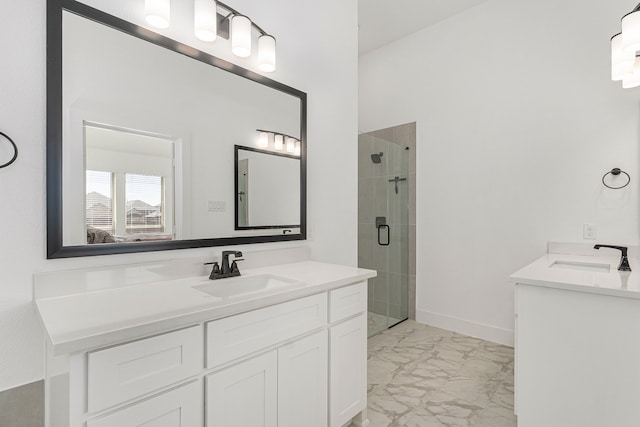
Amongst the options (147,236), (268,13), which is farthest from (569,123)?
(147,236)

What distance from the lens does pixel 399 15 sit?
3158 millimetres

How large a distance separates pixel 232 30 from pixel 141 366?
1485mm

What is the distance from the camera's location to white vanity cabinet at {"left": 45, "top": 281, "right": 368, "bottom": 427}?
2.80 ft

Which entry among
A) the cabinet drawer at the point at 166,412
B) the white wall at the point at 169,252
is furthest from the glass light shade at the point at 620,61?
the cabinet drawer at the point at 166,412

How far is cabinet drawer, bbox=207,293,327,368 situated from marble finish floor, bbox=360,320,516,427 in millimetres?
897

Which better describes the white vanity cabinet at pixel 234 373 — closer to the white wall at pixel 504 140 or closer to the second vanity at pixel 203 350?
the second vanity at pixel 203 350

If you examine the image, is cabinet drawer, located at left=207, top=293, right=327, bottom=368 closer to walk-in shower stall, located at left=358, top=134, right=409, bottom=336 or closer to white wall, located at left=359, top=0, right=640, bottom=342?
walk-in shower stall, located at left=358, top=134, right=409, bottom=336

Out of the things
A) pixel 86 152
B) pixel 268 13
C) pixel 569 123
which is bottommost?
pixel 86 152

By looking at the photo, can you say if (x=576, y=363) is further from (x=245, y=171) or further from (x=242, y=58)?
(x=242, y=58)

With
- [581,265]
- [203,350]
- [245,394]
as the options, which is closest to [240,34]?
[203,350]

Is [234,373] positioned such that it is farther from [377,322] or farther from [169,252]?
[377,322]

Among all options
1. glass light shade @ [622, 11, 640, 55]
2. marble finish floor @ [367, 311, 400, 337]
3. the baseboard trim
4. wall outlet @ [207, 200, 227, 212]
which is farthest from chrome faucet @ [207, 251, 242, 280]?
the baseboard trim

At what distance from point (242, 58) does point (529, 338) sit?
2.09m

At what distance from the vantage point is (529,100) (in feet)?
8.90
